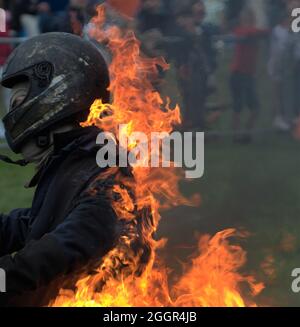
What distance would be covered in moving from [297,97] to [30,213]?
19.7ft

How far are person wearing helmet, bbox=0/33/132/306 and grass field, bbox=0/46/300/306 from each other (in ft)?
5.73

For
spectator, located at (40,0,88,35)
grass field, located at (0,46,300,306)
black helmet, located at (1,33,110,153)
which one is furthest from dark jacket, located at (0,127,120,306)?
spectator, located at (40,0,88,35)

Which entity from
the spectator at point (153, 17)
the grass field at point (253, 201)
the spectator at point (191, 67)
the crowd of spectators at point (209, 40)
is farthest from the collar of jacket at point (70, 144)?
the spectator at point (191, 67)

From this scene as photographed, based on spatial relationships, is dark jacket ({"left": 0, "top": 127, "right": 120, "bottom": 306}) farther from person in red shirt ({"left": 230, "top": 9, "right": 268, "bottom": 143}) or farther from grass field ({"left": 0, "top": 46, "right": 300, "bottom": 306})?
person in red shirt ({"left": 230, "top": 9, "right": 268, "bottom": 143})

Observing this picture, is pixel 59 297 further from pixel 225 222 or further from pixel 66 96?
pixel 225 222

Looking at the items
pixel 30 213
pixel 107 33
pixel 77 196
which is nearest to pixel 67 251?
pixel 77 196

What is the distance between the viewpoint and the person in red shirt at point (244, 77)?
341 inches

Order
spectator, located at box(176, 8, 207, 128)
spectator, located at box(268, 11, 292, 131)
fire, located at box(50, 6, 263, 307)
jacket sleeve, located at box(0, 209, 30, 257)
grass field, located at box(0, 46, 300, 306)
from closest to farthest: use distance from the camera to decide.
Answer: fire, located at box(50, 6, 263, 307)
jacket sleeve, located at box(0, 209, 30, 257)
grass field, located at box(0, 46, 300, 306)
spectator, located at box(176, 8, 207, 128)
spectator, located at box(268, 11, 292, 131)

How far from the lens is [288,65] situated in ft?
28.3

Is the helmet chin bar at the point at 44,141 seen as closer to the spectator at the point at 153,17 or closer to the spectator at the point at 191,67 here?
the spectator at the point at 153,17

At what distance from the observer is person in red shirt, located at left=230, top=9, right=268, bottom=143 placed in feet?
28.4

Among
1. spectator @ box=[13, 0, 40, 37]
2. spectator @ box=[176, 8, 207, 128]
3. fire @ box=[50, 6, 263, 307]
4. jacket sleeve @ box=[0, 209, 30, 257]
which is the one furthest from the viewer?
spectator @ box=[13, 0, 40, 37]

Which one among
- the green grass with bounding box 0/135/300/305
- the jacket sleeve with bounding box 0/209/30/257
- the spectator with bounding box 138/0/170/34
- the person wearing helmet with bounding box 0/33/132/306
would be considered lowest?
the green grass with bounding box 0/135/300/305
